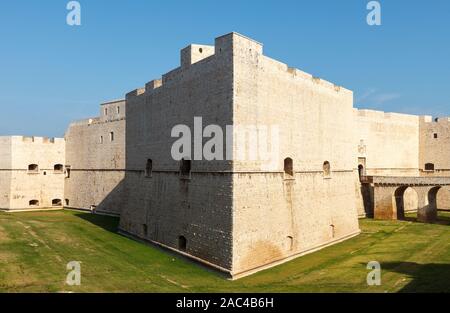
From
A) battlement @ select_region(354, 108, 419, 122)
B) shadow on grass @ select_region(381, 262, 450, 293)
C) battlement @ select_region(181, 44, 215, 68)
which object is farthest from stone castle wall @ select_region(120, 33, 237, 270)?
battlement @ select_region(354, 108, 419, 122)

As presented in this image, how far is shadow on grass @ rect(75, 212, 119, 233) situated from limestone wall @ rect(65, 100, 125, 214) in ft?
4.66

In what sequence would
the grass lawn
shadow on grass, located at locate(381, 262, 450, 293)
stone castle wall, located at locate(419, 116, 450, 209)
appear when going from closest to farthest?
shadow on grass, located at locate(381, 262, 450, 293) → the grass lawn → stone castle wall, located at locate(419, 116, 450, 209)

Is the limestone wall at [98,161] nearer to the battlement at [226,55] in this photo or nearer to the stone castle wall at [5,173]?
the stone castle wall at [5,173]

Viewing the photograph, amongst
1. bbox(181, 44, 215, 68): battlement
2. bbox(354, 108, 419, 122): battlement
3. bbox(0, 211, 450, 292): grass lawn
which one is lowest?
bbox(0, 211, 450, 292): grass lawn

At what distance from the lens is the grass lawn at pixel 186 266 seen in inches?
539

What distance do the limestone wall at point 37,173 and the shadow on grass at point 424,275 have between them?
30750mm

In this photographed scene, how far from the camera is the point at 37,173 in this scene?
119 feet

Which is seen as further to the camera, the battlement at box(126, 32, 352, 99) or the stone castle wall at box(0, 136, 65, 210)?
the stone castle wall at box(0, 136, 65, 210)

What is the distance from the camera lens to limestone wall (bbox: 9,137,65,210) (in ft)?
115

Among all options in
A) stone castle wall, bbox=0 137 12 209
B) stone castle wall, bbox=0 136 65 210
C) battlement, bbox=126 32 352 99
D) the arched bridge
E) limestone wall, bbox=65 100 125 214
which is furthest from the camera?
stone castle wall, bbox=0 136 65 210

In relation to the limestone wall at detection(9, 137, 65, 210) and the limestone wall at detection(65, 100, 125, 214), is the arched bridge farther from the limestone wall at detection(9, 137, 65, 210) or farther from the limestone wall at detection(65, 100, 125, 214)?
the limestone wall at detection(9, 137, 65, 210)

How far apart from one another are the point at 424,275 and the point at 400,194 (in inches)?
647
